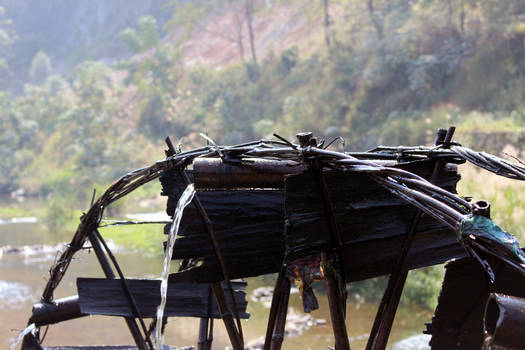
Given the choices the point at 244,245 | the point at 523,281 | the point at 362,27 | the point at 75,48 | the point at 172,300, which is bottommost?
the point at 172,300

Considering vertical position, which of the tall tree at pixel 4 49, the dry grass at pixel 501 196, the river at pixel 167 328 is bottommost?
the river at pixel 167 328

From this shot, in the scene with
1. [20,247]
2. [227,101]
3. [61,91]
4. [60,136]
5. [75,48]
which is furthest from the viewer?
[75,48]

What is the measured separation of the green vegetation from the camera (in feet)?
54.1

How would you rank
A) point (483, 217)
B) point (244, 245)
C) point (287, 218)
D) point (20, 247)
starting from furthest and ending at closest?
point (20, 247), point (244, 245), point (287, 218), point (483, 217)

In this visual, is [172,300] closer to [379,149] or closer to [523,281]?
[379,149]

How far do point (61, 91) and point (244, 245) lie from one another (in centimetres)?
3351

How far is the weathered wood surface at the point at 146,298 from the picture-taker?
358 cm

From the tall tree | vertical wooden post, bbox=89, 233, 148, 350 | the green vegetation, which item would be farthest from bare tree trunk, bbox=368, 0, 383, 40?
the tall tree

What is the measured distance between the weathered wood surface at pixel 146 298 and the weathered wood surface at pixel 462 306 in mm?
1424

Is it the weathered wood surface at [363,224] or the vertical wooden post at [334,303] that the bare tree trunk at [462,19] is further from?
the vertical wooden post at [334,303]

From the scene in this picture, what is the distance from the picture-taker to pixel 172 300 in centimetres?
382

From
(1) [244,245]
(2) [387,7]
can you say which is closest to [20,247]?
(1) [244,245]

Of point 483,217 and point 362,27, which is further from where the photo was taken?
point 362,27

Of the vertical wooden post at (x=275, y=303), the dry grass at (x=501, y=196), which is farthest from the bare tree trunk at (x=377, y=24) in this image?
the vertical wooden post at (x=275, y=303)
